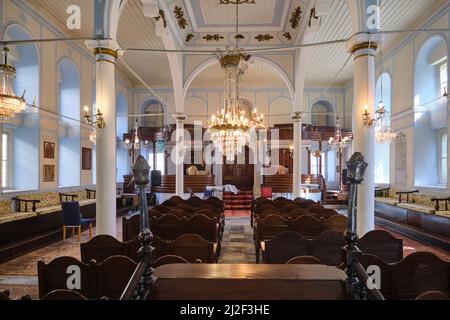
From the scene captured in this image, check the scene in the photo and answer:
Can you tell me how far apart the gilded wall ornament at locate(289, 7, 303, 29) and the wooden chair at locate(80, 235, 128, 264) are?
25.3 feet

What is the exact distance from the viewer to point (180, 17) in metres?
8.43

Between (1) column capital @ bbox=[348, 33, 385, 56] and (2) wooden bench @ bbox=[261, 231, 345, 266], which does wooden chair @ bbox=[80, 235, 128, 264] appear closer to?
(2) wooden bench @ bbox=[261, 231, 345, 266]

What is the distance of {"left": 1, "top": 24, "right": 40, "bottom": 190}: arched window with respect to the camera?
8016 mm

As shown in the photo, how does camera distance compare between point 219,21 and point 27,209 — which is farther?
point 219,21

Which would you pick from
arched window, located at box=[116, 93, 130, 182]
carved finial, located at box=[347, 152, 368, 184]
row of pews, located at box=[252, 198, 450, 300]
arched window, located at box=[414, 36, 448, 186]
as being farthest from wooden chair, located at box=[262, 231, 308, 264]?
arched window, located at box=[116, 93, 130, 182]

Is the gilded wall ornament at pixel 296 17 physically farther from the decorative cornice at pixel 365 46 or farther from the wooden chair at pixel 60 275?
the wooden chair at pixel 60 275

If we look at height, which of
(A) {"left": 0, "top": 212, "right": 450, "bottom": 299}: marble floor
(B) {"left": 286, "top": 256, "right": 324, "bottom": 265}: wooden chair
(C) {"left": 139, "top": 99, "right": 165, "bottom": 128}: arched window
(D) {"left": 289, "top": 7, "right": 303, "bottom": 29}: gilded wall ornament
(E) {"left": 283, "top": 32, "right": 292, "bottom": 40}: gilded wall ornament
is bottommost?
(A) {"left": 0, "top": 212, "right": 450, "bottom": 299}: marble floor

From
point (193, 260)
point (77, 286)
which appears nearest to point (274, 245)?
point (193, 260)

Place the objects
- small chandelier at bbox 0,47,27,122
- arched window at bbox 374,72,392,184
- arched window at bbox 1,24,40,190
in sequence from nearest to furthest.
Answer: small chandelier at bbox 0,47,27,122, arched window at bbox 1,24,40,190, arched window at bbox 374,72,392,184

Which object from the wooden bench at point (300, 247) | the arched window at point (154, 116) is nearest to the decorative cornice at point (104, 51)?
the wooden bench at point (300, 247)

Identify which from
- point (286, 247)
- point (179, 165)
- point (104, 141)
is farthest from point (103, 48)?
point (179, 165)
